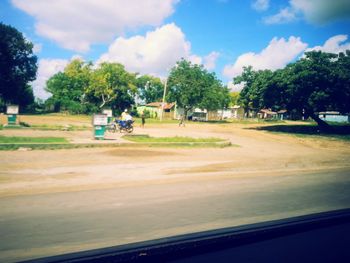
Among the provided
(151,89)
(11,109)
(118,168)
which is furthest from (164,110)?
(118,168)

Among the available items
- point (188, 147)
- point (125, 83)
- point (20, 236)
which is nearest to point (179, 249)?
point (20, 236)

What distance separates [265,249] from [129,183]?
20.8 feet

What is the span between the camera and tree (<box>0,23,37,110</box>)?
165ft

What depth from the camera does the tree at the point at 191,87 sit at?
60.5 meters

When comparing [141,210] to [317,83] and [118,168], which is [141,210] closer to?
[118,168]

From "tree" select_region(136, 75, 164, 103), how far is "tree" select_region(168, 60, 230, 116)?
41143mm

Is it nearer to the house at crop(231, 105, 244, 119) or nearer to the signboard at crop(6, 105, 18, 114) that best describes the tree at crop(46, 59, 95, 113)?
the signboard at crop(6, 105, 18, 114)

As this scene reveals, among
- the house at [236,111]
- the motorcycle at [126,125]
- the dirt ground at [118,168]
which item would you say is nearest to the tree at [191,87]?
the motorcycle at [126,125]

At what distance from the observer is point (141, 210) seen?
225 inches

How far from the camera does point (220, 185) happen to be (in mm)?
8234

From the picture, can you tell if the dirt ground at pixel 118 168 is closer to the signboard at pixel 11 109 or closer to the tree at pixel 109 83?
the signboard at pixel 11 109

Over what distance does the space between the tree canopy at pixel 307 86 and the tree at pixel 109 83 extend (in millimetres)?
35430

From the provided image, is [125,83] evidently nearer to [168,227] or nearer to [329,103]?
[329,103]

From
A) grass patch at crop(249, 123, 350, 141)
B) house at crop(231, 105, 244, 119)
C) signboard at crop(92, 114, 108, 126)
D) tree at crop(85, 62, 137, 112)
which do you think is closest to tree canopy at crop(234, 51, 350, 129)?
grass patch at crop(249, 123, 350, 141)
